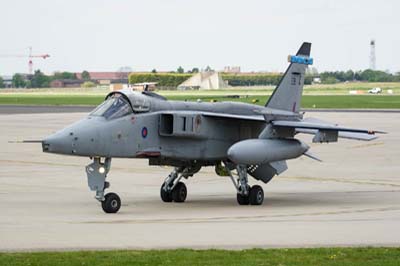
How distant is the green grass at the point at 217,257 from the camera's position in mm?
14312

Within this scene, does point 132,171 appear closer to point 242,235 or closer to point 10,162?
point 10,162

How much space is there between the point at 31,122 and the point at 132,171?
29704 millimetres

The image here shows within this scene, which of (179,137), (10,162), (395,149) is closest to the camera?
(179,137)

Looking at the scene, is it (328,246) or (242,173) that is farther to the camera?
(242,173)

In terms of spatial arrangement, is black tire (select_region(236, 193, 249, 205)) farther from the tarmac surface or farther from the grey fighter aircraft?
the tarmac surface

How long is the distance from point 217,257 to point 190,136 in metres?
8.43

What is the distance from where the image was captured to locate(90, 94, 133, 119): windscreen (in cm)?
2169

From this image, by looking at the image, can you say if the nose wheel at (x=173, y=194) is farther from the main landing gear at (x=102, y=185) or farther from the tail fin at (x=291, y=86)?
the tail fin at (x=291, y=86)

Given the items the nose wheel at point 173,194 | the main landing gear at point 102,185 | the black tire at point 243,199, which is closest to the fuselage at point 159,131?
the main landing gear at point 102,185

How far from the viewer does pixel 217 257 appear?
14766mm

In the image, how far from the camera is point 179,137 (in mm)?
22922

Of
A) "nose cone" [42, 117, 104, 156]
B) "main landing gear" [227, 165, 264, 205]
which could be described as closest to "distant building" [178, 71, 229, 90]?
"main landing gear" [227, 165, 264, 205]

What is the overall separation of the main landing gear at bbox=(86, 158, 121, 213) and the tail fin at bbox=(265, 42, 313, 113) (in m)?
5.60

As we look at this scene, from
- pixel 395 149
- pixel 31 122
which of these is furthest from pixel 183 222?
pixel 31 122
